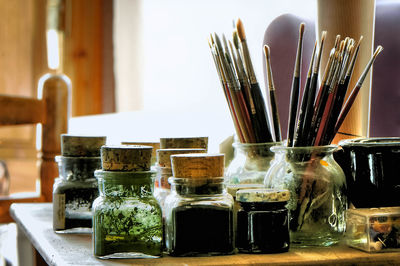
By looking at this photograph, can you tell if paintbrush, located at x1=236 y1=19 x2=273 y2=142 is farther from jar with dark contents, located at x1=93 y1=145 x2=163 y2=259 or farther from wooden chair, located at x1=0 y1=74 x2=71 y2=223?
wooden chair, located at x1=0 y1=74 x2=71 y2=223

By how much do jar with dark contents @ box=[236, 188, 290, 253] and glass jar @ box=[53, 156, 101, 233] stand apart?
0.80 feet

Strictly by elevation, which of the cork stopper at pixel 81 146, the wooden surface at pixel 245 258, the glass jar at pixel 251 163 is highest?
the cork stopper at pixel 81 146

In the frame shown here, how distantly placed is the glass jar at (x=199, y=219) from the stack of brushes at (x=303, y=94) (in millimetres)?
127

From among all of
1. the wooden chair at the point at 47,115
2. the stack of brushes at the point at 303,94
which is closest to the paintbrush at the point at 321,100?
the stack of brushes at the point at 303,94

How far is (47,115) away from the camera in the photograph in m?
1.30

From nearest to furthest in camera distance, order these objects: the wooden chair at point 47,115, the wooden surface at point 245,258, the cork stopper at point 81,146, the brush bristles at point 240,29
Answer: the wooden surface at point 245,258, the brush bristles at point 240,29, the cork stopper at point 81,146, the wooden chair at point 47,115

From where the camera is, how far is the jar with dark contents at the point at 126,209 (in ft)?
1.96

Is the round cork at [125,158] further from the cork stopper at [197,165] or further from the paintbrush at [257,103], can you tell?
the paintbrush at [257,103]

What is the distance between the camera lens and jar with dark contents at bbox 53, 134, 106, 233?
77cm

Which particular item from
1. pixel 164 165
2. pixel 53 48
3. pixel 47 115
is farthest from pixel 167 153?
pixel 53 48

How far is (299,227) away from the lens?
2.13ft

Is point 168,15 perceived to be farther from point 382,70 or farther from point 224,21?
point 382,70

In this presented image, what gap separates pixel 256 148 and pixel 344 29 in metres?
0.23

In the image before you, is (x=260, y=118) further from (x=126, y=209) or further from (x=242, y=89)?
(x=126, y=209)
